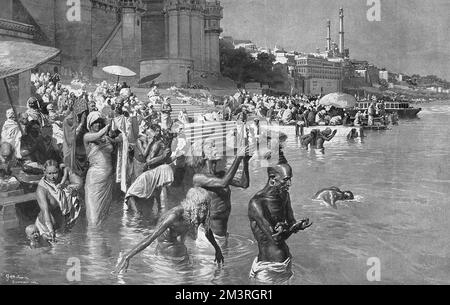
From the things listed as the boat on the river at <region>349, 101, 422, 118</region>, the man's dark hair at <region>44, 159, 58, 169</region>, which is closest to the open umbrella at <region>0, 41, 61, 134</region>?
the man's dark hair at <region>44, 159, 58, 169</region>

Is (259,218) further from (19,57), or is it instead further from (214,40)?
(19,57)

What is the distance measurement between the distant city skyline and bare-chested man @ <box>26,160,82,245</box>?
2308mm

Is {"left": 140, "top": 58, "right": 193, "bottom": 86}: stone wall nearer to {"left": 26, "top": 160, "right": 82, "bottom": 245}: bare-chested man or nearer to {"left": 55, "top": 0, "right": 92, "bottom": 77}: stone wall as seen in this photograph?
{"left": 55, "top": 0, "right": 92, "bottom": 77}: stone wall

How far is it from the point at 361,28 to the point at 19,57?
11.2 feet

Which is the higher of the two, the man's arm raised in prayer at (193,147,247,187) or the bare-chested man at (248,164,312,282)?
the man's arm raised in prayer at (193,147,247,187)

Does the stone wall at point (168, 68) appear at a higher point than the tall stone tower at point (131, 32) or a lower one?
lower

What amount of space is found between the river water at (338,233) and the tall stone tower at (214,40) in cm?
118

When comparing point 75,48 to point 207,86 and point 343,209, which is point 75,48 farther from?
point 343,209

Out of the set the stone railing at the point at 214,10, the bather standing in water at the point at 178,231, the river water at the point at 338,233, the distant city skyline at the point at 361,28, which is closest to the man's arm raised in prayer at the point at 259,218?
the river water at the point at 338,233

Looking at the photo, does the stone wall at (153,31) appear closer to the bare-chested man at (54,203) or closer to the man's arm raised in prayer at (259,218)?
the bare-chested man at (54,203)

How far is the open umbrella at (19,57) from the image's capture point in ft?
18.6

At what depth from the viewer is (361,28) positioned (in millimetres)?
5824
